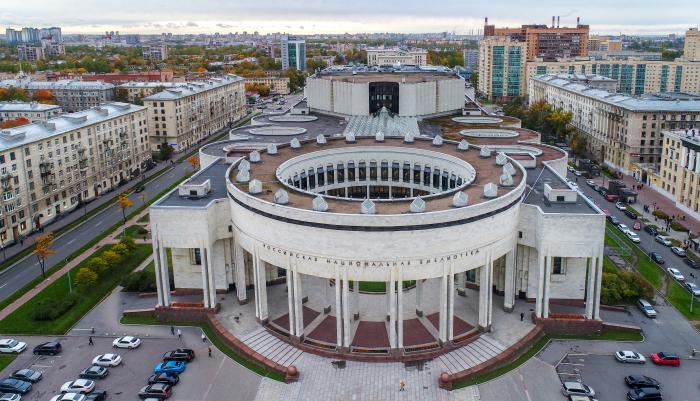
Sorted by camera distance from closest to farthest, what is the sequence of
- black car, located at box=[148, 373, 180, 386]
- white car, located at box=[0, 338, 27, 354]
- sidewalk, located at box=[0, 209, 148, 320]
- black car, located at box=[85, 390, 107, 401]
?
black car, located at box=[85, 390, 107, 401] < black car, located at box=[148, 373, 180, 386] < white car, located at box=[0, 338, 27, 354] < sidewalk, located at box=[0, 209, 148, 320]

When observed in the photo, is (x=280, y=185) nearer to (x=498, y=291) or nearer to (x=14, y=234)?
(x=498, y=291)

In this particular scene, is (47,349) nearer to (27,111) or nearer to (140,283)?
(140,283)

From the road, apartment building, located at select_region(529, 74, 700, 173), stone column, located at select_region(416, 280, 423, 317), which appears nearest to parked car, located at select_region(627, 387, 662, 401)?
stone column, located at select_region(416, 280, 423, 317)

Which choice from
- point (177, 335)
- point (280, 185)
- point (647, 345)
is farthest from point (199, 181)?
point (647, 345)

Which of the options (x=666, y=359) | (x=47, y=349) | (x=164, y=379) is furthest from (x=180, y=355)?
(x=666, y=359)

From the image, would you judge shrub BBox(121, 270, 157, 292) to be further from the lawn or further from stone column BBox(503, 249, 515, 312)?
stone column BBox(503, 249, 515, 312)

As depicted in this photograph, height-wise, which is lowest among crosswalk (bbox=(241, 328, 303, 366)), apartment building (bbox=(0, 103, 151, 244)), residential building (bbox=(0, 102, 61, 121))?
crosswalk (bbox=(241, 328, 303, 366))
